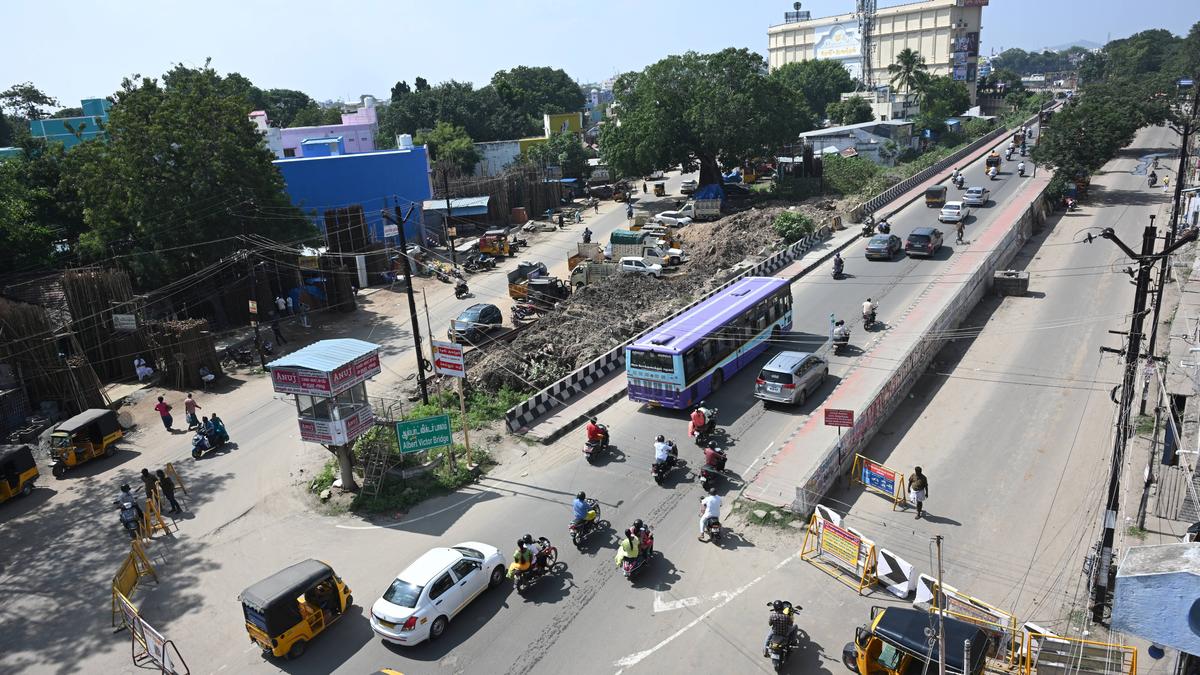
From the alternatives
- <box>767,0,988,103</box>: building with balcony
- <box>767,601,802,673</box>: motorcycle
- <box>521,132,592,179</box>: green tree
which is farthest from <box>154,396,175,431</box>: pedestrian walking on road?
<box>767,0,988,103</box>: building with balcony

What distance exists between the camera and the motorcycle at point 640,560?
52.2ft

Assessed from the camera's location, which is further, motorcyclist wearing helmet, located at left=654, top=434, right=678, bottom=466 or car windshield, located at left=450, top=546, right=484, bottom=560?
motorcyclist wearing helmet, located at left=654, top=434, right=678, bottom=466

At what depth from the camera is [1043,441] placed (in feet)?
71.4

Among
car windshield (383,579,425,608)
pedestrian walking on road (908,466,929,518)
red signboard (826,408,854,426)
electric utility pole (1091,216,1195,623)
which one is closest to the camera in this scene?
electric utility pole (1091,216,1195,623)

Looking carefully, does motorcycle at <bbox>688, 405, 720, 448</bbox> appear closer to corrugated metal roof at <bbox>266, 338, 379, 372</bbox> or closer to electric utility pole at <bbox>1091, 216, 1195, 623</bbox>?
corrugated metal roof at <bbox>266, 338, 379, 372</bbox>

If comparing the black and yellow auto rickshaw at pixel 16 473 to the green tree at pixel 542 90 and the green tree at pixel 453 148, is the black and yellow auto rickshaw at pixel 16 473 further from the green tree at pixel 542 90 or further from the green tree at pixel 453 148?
the green tree at pixel 542 90

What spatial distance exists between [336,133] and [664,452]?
7677 centimetres

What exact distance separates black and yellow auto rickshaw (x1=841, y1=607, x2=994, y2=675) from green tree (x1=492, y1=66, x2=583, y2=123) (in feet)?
383

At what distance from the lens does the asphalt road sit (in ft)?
47.6

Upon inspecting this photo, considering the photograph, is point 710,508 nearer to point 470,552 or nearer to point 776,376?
point 470,552

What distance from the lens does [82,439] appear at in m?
24.4

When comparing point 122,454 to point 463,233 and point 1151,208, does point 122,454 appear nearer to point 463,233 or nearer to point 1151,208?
point 463,233

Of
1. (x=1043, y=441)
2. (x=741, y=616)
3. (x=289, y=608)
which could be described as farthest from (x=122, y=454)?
(x=1043, y=441)

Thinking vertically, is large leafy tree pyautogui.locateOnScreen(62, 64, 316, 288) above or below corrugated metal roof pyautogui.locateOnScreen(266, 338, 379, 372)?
above
